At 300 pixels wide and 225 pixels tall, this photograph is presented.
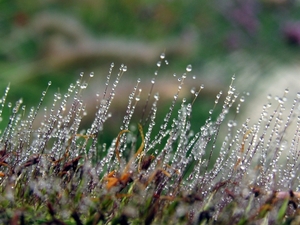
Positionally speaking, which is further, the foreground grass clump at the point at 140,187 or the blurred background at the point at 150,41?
the blurred background at the point at 150,41

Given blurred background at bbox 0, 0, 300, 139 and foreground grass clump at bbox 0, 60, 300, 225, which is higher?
blurred background at bbox 0, 0, 300, 139

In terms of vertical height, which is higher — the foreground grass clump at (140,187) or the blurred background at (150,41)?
the blurred background at (150,41)

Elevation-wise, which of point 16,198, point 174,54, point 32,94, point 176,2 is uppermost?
point 176,2

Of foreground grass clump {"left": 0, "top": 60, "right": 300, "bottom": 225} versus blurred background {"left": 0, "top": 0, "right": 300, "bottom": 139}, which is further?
blurred background {"left": 0, "top": 0, "right": 300, "bottom": 139}

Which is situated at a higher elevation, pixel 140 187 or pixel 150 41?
pixel 150 41

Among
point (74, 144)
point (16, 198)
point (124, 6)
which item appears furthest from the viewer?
point (124, 6)

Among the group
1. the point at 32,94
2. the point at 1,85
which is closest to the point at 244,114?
the point at 32,94

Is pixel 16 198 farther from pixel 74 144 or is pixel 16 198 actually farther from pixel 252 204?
pixel 252 204

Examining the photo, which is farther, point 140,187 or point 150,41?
point 150,41
